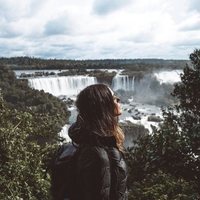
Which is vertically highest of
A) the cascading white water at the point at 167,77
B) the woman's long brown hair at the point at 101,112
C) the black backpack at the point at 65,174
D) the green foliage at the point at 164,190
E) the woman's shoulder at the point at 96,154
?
the woman's long brown hair at the point at 101,112

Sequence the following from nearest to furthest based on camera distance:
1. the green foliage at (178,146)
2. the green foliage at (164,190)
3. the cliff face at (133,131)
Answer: the green foliage at (164,190), the green foliage at (178,146), the cliff face at (133,131)

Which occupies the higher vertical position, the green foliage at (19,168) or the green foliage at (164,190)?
the green foliage at (19,168)

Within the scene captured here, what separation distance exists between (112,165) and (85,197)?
0.34 meters

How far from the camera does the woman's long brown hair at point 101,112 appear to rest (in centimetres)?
380

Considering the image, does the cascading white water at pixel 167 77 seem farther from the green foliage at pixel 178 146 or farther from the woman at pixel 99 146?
the woman at pixel 99 146

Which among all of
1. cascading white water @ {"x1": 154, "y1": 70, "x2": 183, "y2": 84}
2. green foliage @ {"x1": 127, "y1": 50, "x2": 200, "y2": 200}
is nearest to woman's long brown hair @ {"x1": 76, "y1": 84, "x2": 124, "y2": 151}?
green foliage @ {"x1": 127, "y1": 50, "x2": 200, "y2": 200}

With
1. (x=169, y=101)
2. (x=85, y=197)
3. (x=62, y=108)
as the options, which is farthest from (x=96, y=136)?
(x=169, y=101)

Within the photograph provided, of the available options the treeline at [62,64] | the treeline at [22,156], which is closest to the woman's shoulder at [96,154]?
the treeline at [22,156]

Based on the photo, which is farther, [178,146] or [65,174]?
[178,146]

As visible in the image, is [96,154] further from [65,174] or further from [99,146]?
[65,174]

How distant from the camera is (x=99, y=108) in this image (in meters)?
3.81

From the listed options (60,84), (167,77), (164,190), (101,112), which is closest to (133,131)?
(60,84)

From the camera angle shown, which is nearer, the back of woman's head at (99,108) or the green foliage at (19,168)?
the back of woman's head at (99,108)

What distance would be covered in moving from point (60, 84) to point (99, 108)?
75.5 metres
